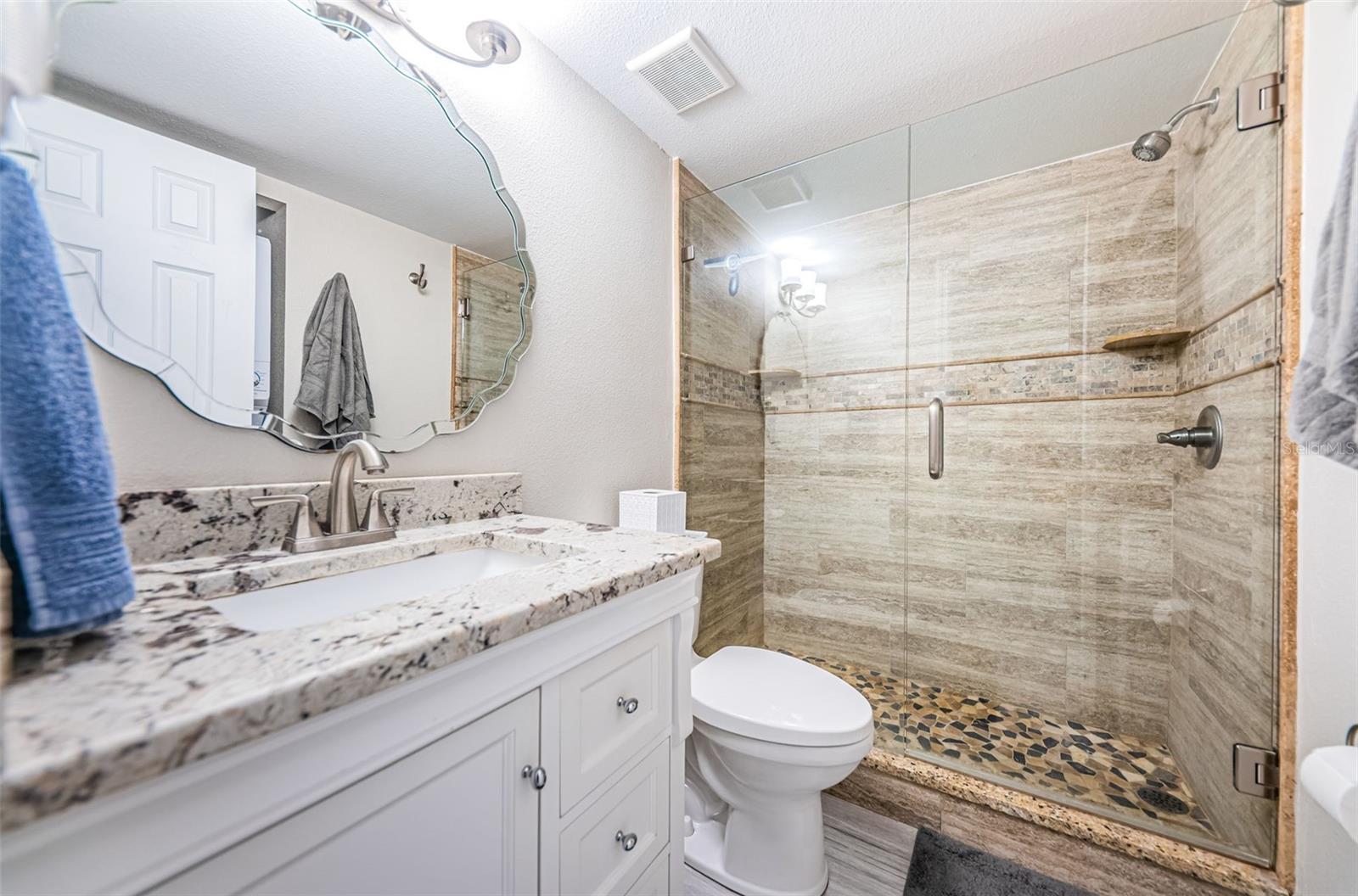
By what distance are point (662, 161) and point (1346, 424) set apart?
1881 mm

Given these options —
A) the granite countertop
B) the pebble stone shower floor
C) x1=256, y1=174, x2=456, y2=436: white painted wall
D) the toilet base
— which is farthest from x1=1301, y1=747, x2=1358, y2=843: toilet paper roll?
x1=256, y1=174, x2=456, y2=436: white painted wall

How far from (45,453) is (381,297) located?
2.28 ft

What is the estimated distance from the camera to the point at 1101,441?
5.73 feet

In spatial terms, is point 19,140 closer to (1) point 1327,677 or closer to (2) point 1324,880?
(1) point 1327,677

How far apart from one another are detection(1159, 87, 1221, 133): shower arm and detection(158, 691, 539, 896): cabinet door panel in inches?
89.0

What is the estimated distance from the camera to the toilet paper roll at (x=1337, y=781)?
0.79 m

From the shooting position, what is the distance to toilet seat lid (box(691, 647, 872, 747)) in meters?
1.16

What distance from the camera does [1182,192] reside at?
158 centimetres

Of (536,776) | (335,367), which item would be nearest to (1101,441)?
(536,776)

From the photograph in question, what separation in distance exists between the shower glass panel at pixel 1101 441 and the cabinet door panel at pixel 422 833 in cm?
147

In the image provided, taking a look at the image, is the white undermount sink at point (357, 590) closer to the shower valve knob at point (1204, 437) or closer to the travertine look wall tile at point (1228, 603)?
the travertine look wall tile at point (1228, 603)

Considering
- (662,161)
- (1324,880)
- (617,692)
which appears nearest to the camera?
(617,692)

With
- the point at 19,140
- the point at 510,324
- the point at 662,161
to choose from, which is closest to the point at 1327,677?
the point at 510,324

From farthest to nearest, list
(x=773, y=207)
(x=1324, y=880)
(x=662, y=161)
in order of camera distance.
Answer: (x=773, y=207), (x=662, y=161), (x=1324, y=880)
